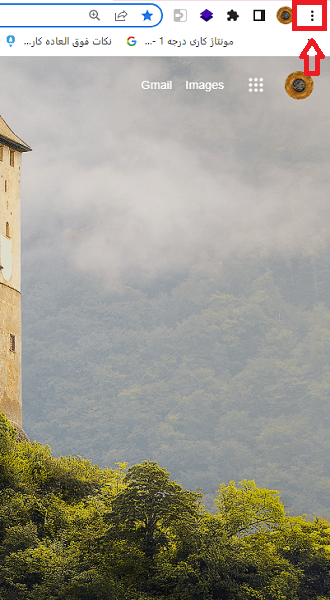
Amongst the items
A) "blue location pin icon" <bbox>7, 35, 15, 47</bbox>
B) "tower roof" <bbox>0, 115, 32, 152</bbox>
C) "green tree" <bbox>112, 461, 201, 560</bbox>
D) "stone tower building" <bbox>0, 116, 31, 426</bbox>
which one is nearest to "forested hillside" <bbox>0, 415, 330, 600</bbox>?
"green tree" <bbox>112, 461, 201, 560</bbox>

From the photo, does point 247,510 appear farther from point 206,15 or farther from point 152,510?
point 206,15

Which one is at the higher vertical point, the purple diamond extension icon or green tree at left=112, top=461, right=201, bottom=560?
the purple diamond extension icon

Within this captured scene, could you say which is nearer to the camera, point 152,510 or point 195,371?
point 152,510

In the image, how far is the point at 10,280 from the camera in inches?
1078

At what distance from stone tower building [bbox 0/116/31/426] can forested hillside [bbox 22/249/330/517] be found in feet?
214

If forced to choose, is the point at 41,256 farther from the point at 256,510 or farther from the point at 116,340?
the point at 256,510

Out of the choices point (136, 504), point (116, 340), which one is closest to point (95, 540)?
point (136, 504)

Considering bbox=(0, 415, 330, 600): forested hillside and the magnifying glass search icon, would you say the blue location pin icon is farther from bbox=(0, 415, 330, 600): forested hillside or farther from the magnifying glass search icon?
bbox=(0, 415, 330, 600): forested hillside

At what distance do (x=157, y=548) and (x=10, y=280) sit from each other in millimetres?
13611

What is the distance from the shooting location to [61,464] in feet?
71.4

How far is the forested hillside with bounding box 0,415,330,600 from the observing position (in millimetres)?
15648

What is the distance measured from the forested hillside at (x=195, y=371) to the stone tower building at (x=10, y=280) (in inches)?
2566

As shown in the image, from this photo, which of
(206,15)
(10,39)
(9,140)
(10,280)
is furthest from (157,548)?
(9,140)

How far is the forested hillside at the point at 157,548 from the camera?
15.6m
